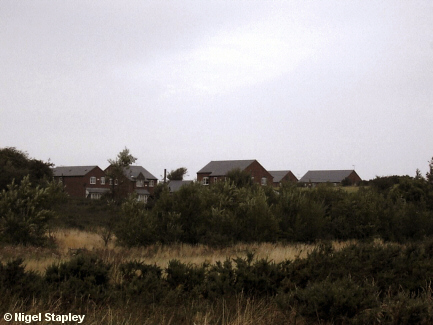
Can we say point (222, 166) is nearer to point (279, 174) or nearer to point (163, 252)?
point (279, 174)

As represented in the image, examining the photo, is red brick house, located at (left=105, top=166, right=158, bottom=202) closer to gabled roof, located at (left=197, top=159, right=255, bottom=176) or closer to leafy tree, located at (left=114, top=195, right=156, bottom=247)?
gabled roof, located at (left=197, top=159, right=255, bottom=176)

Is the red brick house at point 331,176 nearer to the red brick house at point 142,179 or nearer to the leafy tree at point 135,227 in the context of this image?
the red brick house at point 142,179

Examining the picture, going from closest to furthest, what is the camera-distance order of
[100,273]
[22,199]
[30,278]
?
[30,278] → [100,273] → [22,199]

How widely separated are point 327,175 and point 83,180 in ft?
173

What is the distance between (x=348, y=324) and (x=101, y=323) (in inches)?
118

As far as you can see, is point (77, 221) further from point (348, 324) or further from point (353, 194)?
point (348, 324)

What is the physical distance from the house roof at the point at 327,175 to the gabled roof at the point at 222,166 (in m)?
23.2

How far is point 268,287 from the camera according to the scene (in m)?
7.81

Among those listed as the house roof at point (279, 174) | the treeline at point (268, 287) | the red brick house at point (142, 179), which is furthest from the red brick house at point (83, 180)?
the treeline at point (268, 287)

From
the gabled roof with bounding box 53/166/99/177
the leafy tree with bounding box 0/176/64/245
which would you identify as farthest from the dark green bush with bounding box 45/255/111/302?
the gabled roof with bounding box 53/166/99/177

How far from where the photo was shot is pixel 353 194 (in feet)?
82.5

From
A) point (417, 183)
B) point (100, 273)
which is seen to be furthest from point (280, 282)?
point (417, 183)

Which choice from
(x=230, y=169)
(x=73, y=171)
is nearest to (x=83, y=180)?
A: (x=73, y=171)

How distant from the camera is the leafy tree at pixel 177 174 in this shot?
110m
